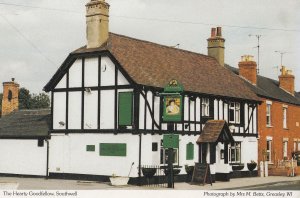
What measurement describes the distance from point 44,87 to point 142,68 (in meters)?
5.79

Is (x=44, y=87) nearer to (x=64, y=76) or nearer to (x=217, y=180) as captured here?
(x=64, y=76)

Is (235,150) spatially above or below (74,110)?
below

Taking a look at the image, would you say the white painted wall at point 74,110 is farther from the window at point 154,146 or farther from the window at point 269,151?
the window at point 269,151

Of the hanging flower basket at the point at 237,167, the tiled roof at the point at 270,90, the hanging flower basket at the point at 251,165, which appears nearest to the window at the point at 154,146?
the hanging flower basket at the point at 237,167

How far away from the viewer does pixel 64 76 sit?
2759cm

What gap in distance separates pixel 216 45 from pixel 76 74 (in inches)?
488

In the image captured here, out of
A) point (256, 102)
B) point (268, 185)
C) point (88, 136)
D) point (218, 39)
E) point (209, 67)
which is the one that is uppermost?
point (218, 39)

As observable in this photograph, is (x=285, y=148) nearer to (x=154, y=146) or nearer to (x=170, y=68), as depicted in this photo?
(x=170, y=68)

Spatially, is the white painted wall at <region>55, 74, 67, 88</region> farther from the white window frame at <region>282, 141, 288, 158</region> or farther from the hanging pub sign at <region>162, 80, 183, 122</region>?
the white window frame at <region>282, 141, 288, 158</region>

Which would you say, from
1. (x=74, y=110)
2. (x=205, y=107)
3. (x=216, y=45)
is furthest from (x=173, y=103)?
(x=216, y=45)

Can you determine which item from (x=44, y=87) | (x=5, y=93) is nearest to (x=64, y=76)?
(x=44, y=87)

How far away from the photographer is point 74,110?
2703 centimetres

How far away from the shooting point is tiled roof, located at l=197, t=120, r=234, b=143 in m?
27.6

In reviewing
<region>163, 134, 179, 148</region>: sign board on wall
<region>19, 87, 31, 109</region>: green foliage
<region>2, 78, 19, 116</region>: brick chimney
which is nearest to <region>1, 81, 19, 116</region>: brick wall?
<region>2, 78, 19, 116</region>: brick chimney
